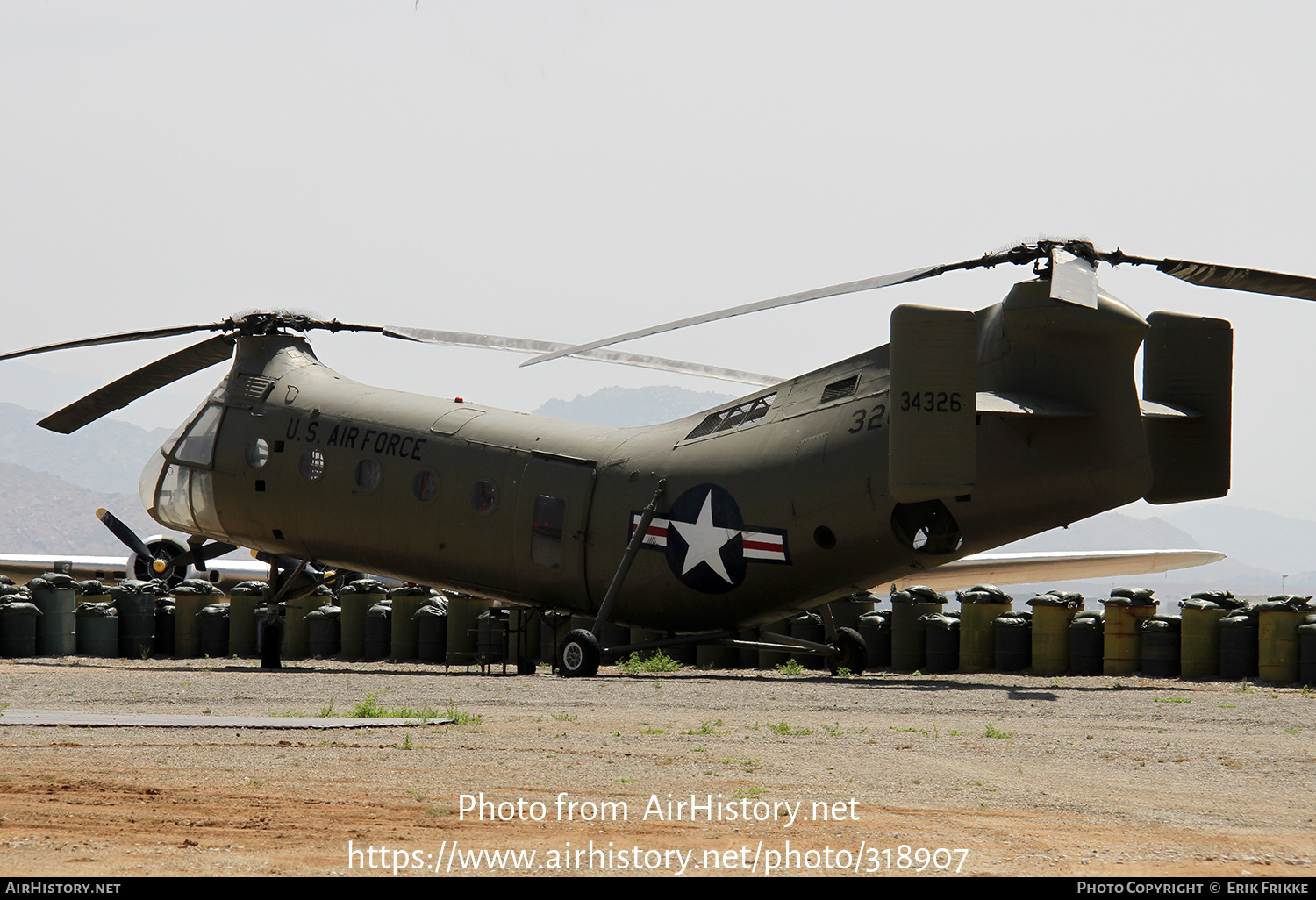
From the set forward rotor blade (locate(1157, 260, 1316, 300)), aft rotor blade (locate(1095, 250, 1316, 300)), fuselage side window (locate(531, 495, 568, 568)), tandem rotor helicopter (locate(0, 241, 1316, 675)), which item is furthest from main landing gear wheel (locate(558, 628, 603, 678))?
forward rotor blade (locate(1157, 260, 1316, 300))

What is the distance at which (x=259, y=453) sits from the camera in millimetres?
19047

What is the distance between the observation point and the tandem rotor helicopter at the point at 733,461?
1329 centimetres

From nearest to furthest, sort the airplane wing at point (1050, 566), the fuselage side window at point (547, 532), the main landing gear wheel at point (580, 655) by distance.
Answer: the main landing gear wheel at point (580, 655) < the fuselage side window at point (547, 532) < the airplane wing at point (1050, 566)

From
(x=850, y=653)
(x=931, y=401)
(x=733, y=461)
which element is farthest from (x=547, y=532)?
(x=931, y=401)

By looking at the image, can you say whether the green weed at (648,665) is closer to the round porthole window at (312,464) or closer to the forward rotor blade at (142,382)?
the round porthole window at (312,464)

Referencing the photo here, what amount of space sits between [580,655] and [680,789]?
9.08 m

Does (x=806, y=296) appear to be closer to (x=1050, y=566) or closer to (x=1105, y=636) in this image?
(x=1105, y=636)

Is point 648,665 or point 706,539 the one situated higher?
point 706,539

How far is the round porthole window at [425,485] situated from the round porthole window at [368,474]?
646mm

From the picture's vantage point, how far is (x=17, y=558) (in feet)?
125

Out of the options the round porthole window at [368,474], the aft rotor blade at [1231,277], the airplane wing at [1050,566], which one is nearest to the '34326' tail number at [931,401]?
the aft rotor blade at [1231,277]

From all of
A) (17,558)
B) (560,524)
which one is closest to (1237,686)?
(560,524)

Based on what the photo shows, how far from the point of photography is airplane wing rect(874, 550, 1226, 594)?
84.6 feet
